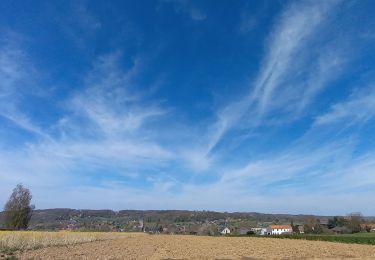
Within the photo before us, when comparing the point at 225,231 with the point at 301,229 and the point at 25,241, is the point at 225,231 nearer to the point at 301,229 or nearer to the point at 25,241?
the point at 301,229

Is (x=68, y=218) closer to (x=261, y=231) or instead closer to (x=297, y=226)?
(x=261, y=231)

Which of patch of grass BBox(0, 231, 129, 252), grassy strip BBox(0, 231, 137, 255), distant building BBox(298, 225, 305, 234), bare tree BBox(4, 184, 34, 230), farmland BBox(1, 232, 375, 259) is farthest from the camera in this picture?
distant building BBox(298, 225, 305, 234)

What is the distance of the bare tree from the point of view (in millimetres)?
66938

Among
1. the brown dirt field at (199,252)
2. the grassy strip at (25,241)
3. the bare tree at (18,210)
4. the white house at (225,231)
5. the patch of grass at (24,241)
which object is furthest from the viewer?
the white house at (225,231)

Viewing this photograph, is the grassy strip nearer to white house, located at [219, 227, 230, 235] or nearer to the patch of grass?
the patch of grass

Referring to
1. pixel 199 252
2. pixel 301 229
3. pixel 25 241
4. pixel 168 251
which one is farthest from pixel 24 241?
pixel 301 229

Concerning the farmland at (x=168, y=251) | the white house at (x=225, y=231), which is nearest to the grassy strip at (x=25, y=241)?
the farmland at (x=168, y=251)

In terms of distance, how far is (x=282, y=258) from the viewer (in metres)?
29.3

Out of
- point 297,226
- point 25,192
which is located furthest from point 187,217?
point 25,192

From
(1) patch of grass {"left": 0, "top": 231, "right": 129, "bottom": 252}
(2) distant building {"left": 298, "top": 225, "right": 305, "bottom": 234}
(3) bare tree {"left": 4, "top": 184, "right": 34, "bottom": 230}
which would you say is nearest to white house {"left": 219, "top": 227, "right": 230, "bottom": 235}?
(2) distant building {"left": 298, "top": 225, "right": 305, "bottom": 234}

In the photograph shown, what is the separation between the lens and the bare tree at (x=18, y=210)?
2635 inches

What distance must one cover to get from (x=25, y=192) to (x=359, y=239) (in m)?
58.2

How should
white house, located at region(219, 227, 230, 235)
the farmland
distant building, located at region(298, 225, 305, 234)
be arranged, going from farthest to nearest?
1. white house, located at region(219, 227, 230, 235)
2. distant building, located at region(298, 225, 305, 234)
3. the farmland

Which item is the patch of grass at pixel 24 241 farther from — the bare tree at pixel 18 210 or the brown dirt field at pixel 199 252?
the bare tree at pixel 18 210
